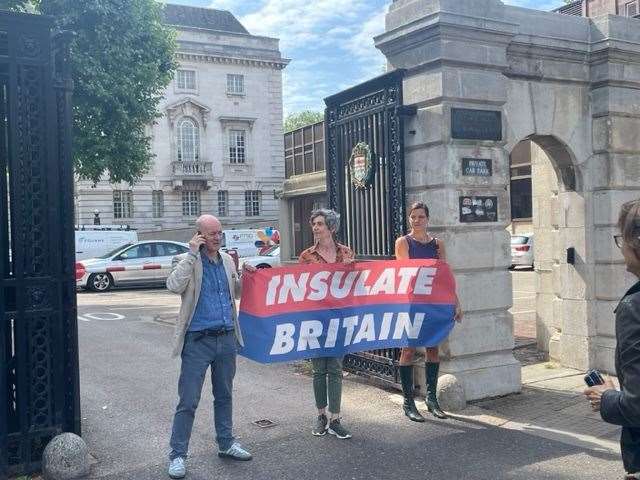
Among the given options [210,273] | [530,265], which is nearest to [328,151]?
[210,273]

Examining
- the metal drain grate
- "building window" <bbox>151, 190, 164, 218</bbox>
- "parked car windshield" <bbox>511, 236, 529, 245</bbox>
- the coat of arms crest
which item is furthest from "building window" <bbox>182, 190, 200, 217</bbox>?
the metal drain grate

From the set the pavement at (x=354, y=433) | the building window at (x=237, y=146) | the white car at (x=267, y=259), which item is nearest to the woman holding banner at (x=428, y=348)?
the pavement at (x=354, y=433)

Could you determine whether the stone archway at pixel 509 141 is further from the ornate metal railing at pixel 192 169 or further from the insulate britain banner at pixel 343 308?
the ornate metal railing at pixel 192 169

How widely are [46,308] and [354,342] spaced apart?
2.75 meters

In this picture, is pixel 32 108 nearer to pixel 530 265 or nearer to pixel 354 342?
pixel 354 342

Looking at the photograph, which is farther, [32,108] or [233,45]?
[233,45]

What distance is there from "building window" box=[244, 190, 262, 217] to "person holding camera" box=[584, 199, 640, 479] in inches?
2061

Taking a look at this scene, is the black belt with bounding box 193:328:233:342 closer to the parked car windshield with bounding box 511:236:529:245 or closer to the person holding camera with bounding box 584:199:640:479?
the person holding camera with bounding box 584:199:640:479

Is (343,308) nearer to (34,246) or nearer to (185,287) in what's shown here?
(185,287)

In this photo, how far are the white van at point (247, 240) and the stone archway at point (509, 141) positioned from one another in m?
22.8

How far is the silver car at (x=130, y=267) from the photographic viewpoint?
2220 centimetres

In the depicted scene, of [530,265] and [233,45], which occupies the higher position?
[233,45]

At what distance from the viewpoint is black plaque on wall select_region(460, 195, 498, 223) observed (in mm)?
7258

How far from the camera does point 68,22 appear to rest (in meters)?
18.4
